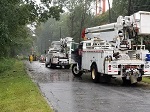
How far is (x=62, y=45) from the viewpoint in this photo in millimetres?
35062

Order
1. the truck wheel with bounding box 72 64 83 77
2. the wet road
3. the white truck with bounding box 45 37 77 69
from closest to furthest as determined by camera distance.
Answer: the wet road → the truck wheel with bounding box 72 64 83 77 → the white truck with bounding box 45 37 77 69

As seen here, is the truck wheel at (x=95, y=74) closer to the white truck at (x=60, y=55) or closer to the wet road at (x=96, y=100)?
the wet road at (x=96, y=100)

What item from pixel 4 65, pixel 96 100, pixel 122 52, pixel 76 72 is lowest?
pixel 96 100

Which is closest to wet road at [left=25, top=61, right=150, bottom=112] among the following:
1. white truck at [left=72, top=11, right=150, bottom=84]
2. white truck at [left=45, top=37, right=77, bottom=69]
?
white truck at [left=72, top=11, right=150, bottom=84]

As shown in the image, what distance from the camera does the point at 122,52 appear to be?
1848cm

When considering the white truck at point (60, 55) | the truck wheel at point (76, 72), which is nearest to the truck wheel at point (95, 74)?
the truck wheel at point (76, 72)

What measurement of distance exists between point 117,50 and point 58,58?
16.1 meters

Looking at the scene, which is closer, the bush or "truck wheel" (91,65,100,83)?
"truck wheel" (91,65,100,83)

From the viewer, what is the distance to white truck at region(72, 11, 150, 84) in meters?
17.3

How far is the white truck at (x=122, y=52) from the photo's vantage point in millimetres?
17344

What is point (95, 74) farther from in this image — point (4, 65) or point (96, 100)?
point (4, 65)

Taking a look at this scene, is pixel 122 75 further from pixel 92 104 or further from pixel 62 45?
pixel 62 45

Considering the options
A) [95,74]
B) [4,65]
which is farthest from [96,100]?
[4,65]

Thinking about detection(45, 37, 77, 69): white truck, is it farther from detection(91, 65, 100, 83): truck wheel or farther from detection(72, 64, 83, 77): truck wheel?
detection(91, 65, 100, 83): truck wheel
